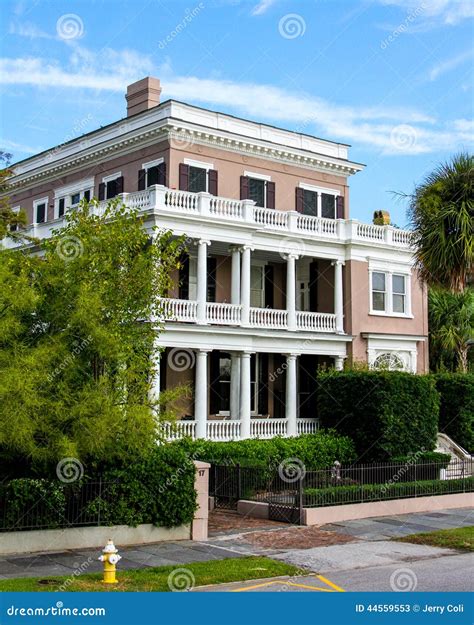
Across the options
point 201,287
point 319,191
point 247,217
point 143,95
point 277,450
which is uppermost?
point 143,95

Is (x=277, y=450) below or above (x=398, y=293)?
below

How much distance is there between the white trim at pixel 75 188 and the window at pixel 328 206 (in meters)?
10.2

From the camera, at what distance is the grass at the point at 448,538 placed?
17641 millimetres

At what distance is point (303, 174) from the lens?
36000mm

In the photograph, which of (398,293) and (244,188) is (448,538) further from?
(244,188)

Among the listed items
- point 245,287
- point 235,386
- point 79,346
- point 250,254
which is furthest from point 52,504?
point 250,254

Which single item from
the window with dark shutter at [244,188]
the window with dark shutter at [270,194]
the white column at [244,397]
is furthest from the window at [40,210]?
the white column at [244,397]

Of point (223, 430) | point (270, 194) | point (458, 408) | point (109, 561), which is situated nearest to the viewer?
point (109, 561)

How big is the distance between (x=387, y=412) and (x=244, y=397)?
17.2ft

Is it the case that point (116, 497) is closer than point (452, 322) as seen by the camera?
Yes

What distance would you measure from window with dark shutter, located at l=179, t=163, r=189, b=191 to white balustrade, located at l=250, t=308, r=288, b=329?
5.42 m

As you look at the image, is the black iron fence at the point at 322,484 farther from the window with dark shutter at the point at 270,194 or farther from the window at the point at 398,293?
the window with dark shutter at the point at 270,194

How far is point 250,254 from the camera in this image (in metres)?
33.0

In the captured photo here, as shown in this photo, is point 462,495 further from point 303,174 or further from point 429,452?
point 303,174
